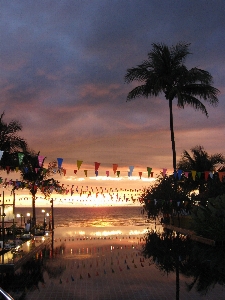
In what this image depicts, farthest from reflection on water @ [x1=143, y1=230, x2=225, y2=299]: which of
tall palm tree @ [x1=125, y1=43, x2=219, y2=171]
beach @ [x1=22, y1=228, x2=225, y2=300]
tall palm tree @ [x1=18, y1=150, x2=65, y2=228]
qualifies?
tall palm tree @ [x1=18, y1=150, x2=65, y2=228]

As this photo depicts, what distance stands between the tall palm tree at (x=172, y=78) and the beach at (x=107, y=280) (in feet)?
47.9

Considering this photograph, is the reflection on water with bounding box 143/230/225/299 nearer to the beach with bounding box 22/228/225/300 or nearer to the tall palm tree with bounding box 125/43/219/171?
the beach with bounding box 22/228/225/300

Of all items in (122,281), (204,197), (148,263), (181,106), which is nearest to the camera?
(122,281)

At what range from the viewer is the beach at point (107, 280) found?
11.9 metres

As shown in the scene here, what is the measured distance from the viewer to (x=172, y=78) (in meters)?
32.1

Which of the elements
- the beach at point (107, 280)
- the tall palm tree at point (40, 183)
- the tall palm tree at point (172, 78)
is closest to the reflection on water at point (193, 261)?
the beach at point (107, 280)

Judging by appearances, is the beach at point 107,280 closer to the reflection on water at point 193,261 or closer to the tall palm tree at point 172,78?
the reflection on water at point 193,261

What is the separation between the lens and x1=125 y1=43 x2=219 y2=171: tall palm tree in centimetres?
3175

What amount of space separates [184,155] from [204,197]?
7.79 meters

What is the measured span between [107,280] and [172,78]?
21072 millimetres

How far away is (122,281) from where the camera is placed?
14.2 metres

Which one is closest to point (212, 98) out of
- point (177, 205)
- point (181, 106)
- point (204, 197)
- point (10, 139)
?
point (181, 106)

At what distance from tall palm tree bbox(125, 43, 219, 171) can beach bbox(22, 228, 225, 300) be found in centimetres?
1461

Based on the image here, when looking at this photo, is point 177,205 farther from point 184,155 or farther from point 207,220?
point 207,220
